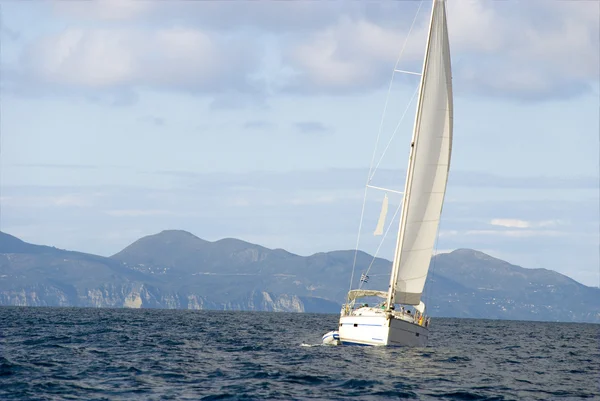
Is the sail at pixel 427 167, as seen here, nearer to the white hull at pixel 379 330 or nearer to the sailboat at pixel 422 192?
the sailboat at pixel 422 192

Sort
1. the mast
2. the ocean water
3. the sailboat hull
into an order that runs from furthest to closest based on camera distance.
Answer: the mast → the sailboat hull → the ocean water

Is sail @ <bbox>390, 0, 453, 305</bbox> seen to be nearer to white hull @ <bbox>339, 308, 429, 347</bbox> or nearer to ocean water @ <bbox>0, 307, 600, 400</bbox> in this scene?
white hull @ <bbox>339, 308, 429, 347</bbox>

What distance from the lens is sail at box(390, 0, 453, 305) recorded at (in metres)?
55.3

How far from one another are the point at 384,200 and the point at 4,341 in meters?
28.5

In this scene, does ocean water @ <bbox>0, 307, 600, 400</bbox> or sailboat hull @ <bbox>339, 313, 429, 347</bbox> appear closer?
ocean water @ <bbox>0, 307, 600, 400</bbox>

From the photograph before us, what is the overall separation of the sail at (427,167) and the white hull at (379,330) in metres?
2.37

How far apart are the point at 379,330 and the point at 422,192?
8953 millimetres

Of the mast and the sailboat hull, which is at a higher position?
the mast

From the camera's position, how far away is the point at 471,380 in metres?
43.7

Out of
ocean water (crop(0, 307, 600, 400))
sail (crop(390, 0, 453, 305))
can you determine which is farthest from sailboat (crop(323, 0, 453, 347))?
ocean water (crop(0, 307, 600, 400))

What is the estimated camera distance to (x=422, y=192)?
56188 mm

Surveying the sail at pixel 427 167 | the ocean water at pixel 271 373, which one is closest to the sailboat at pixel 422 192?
the sail at pixel 427 167

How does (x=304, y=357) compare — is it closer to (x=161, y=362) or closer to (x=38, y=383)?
(x=161, y=362)

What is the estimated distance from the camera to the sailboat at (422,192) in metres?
55.2
